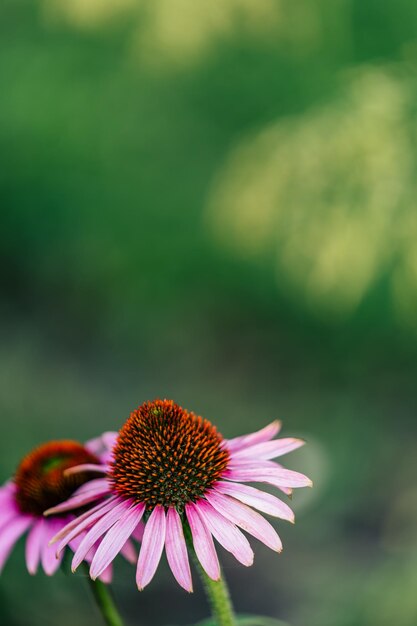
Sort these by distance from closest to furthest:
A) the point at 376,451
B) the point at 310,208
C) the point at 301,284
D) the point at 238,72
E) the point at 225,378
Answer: the point at 310,208
the point at 301,284
the point at 376,451
the point at 238,72
the point at 225,378

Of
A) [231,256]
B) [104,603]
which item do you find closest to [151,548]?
[104,603]

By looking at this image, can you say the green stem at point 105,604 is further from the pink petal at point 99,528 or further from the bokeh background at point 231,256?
the bokeh background at point 231,256

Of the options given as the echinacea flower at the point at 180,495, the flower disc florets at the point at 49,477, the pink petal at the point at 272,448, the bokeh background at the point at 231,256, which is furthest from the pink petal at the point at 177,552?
the bokeh background at the point at 231,256

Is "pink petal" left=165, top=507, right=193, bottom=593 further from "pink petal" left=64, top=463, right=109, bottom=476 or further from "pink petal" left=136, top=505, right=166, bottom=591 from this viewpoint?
"pink petal" left=64, top=463, right=109, bottom=476

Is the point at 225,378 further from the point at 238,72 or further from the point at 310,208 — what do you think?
the point at 310,208

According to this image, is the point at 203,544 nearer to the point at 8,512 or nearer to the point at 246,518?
the point at 246,518

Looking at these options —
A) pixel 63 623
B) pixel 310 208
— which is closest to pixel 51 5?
pixel 310 208
